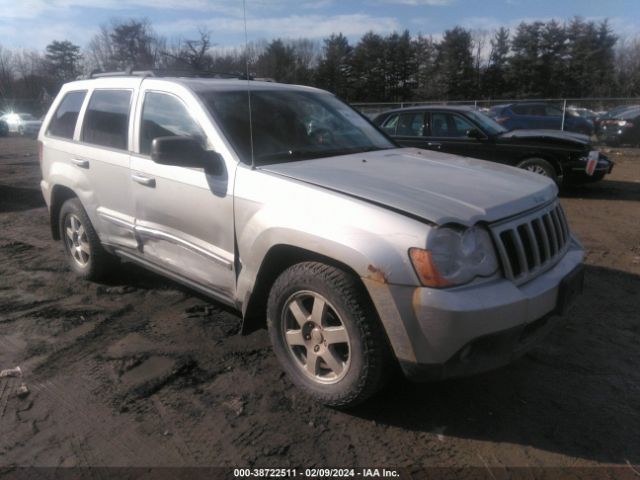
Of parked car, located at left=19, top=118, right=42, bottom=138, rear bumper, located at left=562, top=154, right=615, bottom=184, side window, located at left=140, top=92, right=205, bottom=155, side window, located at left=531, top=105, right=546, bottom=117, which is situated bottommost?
parked car, located at left=19, top=118, right=42, bottom=138

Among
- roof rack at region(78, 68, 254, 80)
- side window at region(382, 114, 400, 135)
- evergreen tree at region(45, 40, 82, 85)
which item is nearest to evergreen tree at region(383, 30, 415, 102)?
evergreen tree at region(45, 40, 82, 85)

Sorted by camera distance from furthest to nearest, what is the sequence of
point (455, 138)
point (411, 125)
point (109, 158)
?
point (411, 125) < point (455, 138) < point (109, 158)

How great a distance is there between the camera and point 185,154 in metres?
3.18

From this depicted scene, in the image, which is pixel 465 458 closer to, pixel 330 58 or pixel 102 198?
pixel 102 198

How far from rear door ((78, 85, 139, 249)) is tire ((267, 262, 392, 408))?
5.52 feet

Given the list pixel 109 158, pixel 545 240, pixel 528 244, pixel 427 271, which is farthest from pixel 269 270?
pixel 109 158

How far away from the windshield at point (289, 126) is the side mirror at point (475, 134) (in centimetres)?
526

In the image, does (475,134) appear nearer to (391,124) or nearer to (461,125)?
(461,125)

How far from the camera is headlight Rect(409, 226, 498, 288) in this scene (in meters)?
2.44

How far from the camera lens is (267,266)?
3.09 m

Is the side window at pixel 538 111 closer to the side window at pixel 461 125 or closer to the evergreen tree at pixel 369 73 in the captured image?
the side window at pixel 461 125

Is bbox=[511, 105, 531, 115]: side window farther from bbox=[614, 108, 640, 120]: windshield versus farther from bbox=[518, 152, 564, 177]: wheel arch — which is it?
bbox=[518, 152, 564, 177]: wheel arch

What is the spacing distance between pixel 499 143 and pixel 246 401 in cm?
753

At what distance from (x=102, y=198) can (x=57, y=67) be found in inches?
2143
